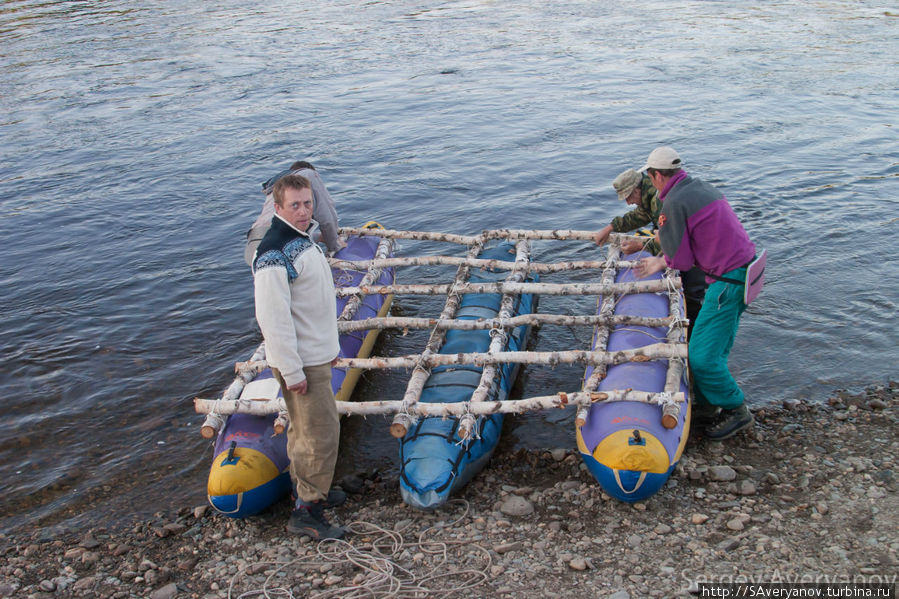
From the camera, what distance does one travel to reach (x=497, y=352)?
7379mm

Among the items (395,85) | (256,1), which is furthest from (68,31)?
(395,85)

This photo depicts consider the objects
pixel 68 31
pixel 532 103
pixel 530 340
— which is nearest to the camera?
pixel 530 340

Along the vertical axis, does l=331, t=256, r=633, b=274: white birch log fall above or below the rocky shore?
above

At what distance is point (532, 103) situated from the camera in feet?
68.4

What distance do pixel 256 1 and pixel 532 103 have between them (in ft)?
74.6

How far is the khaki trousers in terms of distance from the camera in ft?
18.8

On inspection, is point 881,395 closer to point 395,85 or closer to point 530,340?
point 530,340

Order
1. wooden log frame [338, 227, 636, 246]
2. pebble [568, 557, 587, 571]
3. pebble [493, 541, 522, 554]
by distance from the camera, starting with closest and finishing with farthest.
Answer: pebble [568, 557, 587, 571] → pebble [493, 541, 522, 554] → wooden log frame [338, 227, 636, 246]

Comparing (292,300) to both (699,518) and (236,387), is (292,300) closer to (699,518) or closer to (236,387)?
(236,387)

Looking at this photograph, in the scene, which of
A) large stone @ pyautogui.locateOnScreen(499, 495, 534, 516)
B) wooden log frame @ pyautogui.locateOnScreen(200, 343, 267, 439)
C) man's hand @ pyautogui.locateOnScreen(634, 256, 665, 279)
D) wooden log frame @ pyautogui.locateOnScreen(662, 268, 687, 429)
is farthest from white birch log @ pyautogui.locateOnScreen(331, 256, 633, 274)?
large stone @ pyautogui.locateOnScreen(499, 495, 534, 516)

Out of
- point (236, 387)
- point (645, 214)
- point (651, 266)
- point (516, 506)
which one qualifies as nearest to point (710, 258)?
point (651, 266)

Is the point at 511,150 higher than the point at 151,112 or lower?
lower

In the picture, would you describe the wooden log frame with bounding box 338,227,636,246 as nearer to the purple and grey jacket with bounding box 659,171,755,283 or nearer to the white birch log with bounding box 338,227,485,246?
the white birch log with bounding box 338,227,485,246

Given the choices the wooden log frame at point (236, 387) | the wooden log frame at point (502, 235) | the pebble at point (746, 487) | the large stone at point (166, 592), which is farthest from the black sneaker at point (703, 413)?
the large stone at point (166, 592)
